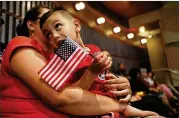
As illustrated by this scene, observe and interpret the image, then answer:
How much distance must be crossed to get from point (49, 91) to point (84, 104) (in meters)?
0.13

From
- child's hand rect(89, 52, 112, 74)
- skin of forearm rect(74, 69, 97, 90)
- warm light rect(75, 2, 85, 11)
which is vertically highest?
warm light rect(75, 2, 85, 11)

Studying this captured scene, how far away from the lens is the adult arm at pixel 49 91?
68 cm

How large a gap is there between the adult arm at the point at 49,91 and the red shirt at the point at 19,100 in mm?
33

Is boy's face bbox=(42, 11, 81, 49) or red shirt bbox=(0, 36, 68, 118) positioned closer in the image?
red shirt bbox=(0, 36, 68, 118)

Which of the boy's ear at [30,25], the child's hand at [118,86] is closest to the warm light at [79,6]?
the boy's ear at [30,25]

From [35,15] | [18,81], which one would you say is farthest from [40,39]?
[18,81]

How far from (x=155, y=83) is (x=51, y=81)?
3.01 metres

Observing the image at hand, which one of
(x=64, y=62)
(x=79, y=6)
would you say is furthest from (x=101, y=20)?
(x=64, y=62)

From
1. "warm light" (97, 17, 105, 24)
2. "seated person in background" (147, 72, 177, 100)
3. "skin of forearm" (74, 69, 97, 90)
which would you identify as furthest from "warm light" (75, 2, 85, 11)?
"skin of forearm" (74, 69, 97, 90)

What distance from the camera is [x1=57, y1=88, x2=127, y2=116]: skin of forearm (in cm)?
69

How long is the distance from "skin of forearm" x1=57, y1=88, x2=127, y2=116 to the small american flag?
0.06 m

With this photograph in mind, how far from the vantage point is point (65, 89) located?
0.69m

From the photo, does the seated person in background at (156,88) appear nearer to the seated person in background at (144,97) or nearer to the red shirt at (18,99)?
the seated person in background at (144,97)

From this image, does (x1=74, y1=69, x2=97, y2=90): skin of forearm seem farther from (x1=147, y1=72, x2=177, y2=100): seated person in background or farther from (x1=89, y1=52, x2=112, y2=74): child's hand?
(x1=147, y1=72, x2=177, y2=100): seated person in background
